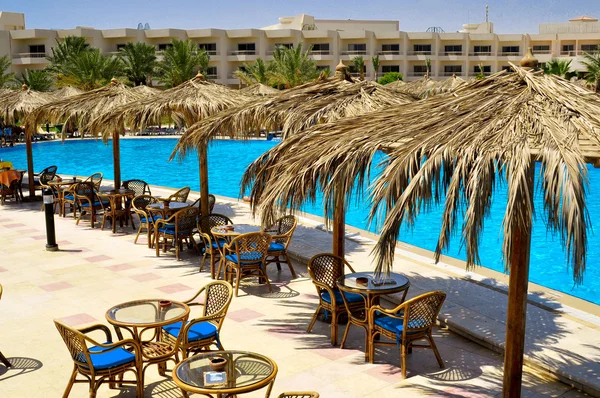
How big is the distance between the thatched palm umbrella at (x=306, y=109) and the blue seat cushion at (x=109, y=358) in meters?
3.02

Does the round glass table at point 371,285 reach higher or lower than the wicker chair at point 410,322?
higher

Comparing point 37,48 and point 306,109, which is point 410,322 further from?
point 37,48

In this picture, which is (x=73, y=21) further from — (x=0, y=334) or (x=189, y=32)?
(x=0, y=334)

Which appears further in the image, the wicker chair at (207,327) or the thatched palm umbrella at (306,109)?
the thatched palm umbrella at (306,109)

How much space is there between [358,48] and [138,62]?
978 inches

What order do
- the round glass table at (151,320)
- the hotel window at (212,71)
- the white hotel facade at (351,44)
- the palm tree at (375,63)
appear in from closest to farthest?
the round glass table at (151,320), the white hotel facade at (351,44), the hotel window at (212,71), the palm tree at (375,63)

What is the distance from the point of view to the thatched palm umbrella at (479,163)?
4.51 meters

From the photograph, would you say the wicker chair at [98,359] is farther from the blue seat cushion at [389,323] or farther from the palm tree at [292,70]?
the palm tree at [292,70]

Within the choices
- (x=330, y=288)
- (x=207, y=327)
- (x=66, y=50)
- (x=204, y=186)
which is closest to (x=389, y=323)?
(x=330, y=288)

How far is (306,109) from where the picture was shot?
876cm

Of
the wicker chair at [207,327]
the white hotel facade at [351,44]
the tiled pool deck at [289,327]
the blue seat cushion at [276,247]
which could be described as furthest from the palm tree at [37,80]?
the wicker chair at [207,327]

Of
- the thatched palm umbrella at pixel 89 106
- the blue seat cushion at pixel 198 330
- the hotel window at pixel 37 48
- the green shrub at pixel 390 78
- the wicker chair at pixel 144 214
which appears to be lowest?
the blue seat cushion at pixel 198 330

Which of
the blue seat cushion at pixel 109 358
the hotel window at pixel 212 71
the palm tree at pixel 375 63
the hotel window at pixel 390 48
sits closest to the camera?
the blue seat cushion at pixel 109 358

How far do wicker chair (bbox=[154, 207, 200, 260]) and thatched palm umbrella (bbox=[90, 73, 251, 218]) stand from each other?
2.64 ft
